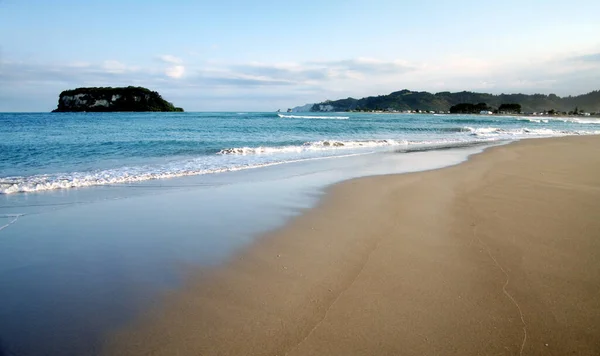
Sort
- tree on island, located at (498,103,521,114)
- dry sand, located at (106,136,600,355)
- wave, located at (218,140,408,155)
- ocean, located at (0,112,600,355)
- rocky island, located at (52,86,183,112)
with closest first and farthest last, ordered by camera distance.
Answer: dry sand, located at (106,136,600,355) → ocean, located at (0,112,600,355) → wave, located at (218,140,408,155) → rocky island, located at (52,86,183,112) → tree on island, located at (498,103,521,114)

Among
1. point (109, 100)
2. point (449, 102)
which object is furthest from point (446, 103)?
point (109, 100)

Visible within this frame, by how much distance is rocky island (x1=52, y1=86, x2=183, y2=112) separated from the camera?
335ft

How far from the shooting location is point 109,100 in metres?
102

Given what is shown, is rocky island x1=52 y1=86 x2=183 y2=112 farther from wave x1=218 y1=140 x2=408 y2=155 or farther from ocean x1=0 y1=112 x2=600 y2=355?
ocean x1=0 y1=112 x2=600 y2=355

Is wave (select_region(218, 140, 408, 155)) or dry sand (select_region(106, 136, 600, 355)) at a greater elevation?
wave (select_region(218, 140, 408, 155))

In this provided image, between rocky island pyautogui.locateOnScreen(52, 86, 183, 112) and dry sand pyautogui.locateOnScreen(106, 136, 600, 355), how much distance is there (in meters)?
113

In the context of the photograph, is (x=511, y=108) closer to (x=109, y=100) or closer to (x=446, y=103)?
(x=446, y=103)

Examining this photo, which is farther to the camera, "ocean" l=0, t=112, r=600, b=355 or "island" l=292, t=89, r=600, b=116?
"island" l=292, t=89, r=600, b=116

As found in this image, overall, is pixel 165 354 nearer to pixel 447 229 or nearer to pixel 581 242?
pixel 447 229

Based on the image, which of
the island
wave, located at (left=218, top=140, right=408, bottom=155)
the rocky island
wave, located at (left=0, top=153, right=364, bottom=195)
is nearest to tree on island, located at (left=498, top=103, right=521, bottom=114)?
the island

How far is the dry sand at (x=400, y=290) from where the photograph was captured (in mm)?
2436

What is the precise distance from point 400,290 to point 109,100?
4621 inches

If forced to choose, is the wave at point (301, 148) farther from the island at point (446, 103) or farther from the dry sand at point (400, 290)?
the island at point (446, 103)

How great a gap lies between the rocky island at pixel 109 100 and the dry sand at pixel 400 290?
113250mm
